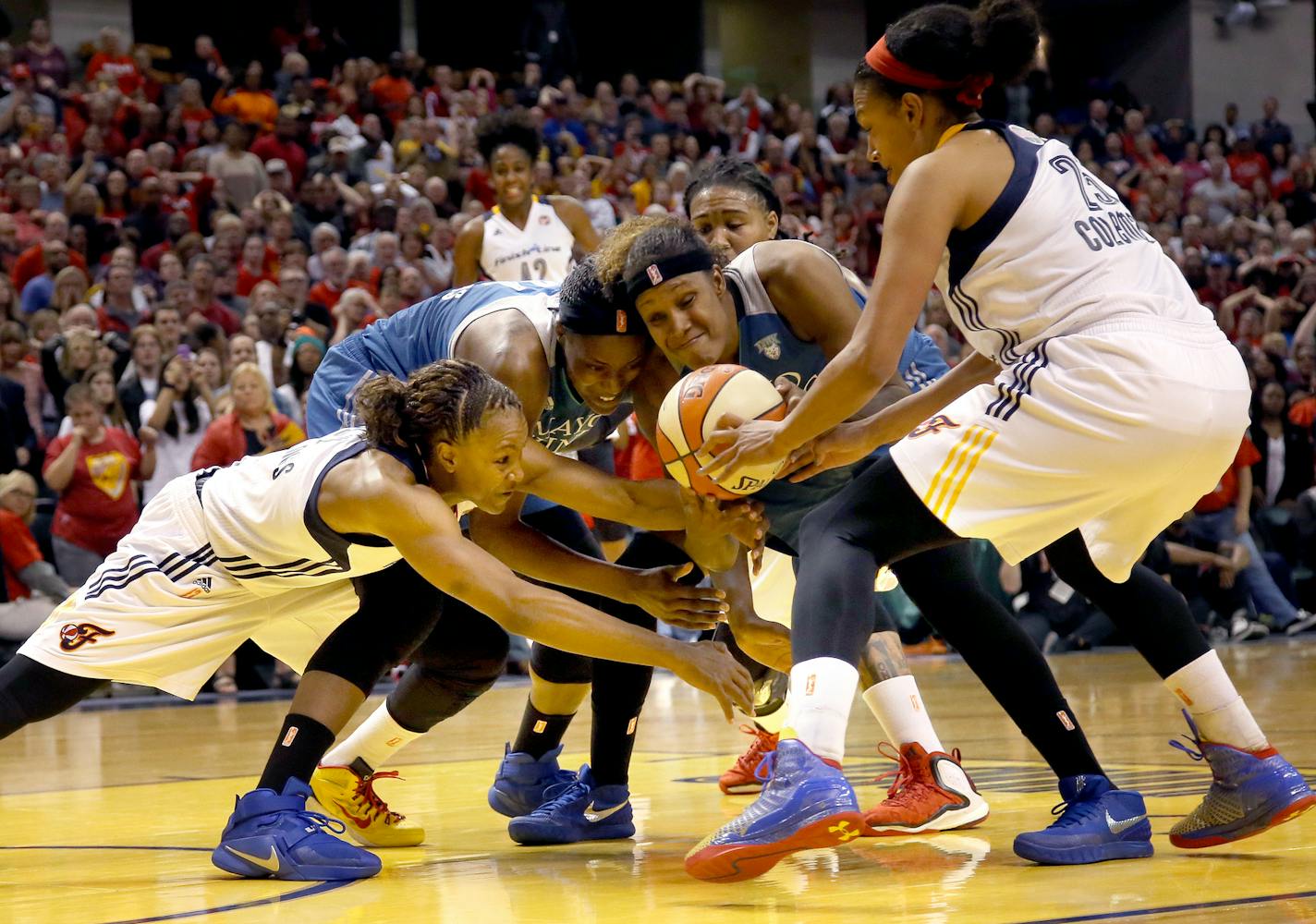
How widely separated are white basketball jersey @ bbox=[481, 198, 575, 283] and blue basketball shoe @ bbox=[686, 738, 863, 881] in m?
5.54

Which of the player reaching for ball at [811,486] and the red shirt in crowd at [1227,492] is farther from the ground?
the player reaching for ball at [811,486]

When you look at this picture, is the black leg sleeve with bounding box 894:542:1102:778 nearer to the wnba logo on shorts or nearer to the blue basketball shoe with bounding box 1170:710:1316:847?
the blue basketball shoe with bounding box 1170:710:1316:847

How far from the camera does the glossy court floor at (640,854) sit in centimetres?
295

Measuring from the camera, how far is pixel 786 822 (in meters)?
3.01

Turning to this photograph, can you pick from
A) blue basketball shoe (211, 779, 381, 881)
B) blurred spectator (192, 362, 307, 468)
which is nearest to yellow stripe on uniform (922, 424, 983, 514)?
blue basketball shoe (211, 779, 381, 881)

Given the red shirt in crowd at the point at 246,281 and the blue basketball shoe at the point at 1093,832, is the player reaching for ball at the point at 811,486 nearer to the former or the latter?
the blue basketball shoe at the point at 1093,832

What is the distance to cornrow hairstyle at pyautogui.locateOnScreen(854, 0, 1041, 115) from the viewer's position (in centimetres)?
331

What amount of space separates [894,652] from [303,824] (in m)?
1.61

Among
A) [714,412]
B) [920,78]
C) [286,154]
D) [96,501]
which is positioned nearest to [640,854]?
[714,412]

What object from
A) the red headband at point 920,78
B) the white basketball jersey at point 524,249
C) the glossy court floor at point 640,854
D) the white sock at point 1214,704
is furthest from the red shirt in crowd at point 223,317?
the white sock at point 1214,704

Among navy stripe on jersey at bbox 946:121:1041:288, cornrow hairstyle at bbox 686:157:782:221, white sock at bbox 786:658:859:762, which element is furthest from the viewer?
cornrow hairstyle at bbox 686:157:782:221

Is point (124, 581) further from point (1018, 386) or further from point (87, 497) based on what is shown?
point (87, 497)

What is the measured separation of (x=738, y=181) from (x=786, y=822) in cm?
260

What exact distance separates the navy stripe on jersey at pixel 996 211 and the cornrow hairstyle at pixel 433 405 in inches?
39.3
